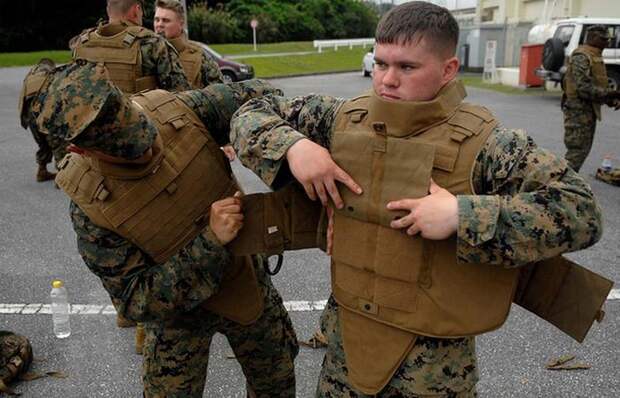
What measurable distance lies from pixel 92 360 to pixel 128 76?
2.11 m

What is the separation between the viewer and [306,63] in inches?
1004

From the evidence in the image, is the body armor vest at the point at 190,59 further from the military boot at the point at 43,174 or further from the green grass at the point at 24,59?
the green grass at the point at 24,59

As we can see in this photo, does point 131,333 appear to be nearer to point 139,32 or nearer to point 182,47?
point 139,32

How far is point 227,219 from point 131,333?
7.02ft

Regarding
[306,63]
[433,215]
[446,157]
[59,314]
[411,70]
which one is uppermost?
[411,70]

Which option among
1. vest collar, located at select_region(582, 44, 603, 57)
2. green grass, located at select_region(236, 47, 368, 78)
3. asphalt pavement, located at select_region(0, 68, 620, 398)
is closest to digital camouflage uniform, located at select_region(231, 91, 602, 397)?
asphalt pavement, located at select_region(0, 68, 620, 398)

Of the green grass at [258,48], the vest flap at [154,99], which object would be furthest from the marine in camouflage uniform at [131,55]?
the green grass at [258,48]

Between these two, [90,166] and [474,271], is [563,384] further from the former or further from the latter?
[90,166]

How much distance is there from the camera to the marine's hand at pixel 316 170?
1459mm

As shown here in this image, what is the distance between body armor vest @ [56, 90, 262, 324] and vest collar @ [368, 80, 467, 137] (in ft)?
2.50

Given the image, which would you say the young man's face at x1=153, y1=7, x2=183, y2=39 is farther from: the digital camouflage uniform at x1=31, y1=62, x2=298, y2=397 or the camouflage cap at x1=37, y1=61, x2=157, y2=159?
the camouflage cap at x1=37, y1=61, x2=157, y2=159

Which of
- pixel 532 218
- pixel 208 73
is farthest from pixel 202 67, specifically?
pixel 532 218

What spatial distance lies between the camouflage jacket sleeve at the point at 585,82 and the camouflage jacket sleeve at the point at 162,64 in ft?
14.9

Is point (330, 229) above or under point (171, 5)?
under
